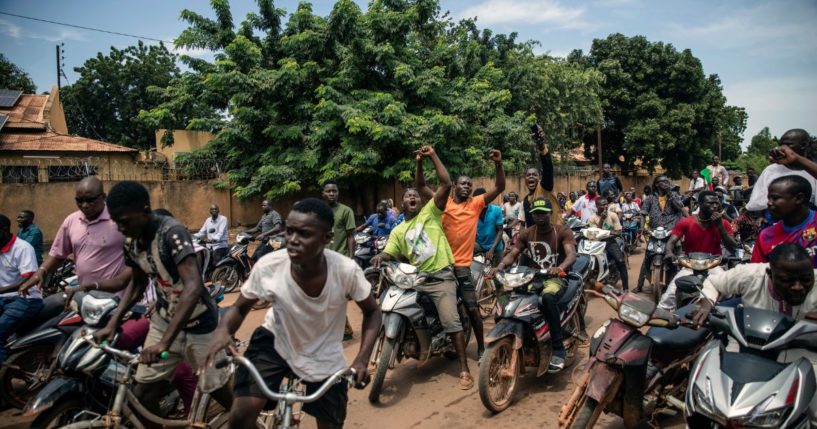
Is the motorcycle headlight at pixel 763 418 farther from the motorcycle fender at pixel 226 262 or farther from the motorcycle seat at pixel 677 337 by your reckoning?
the motorcycle fender at pixel 226 262

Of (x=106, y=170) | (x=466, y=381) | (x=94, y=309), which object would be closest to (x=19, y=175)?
(x=106, y=170)

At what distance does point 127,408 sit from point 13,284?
8.14 feet

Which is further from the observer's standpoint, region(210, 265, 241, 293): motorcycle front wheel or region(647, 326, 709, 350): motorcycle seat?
region(210, 265, 241, 293): motorcycle front wheel

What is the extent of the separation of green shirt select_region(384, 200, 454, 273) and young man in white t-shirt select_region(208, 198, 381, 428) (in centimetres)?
214

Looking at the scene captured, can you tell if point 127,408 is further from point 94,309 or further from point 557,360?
point 557,360

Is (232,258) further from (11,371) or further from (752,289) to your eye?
(752,289)

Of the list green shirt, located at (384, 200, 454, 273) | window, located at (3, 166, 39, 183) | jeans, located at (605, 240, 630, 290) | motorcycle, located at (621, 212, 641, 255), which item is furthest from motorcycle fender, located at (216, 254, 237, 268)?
motorcycle, located at (621, 212, 641, 255)

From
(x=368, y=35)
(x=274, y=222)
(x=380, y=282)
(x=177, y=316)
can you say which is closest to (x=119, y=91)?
(x=368, y=35)

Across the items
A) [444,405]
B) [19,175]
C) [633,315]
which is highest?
[19,175]

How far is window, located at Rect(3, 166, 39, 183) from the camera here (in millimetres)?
12719

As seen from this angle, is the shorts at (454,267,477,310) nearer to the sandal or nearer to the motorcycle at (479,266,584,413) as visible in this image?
the motorcycle at (479,266,584,413)

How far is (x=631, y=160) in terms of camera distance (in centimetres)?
2970

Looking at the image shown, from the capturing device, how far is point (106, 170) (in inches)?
554

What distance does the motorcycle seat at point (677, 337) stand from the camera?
11.9 feet
